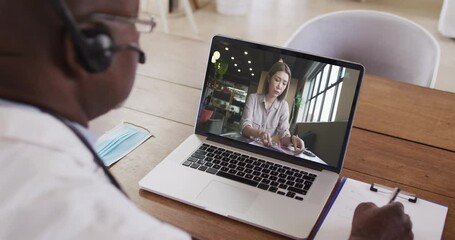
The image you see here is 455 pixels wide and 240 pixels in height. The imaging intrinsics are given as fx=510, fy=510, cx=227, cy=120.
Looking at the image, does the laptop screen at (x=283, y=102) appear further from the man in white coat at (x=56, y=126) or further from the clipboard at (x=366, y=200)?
the man in white coat at (x=56, y=126)

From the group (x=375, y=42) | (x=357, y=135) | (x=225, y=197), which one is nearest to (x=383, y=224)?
(x=225, y=197)

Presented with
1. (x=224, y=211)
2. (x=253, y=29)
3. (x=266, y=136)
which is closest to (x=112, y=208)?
(x=224, y=211)

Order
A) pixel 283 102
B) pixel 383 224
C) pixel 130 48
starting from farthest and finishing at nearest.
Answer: pixel 283 102, pixel 383 224, pixel 130 48

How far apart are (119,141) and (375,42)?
1052mm

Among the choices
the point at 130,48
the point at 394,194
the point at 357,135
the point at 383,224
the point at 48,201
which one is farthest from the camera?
the point at 357,135

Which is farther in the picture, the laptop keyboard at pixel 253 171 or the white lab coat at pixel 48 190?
the laptop keyboard at pixel 253 171

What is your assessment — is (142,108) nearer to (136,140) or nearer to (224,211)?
(136,140)

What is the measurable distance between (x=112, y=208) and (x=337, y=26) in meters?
1.44

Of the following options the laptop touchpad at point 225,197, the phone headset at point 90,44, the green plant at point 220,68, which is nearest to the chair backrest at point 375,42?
the green plant at point 220,68

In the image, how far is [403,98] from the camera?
141cm

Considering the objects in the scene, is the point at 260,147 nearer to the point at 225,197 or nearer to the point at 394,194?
the point at 225,197

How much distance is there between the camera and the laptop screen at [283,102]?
1.09m

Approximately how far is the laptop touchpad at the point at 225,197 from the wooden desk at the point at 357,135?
2cm

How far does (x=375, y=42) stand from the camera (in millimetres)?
1806
